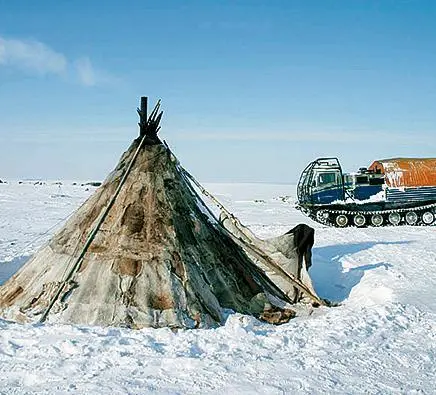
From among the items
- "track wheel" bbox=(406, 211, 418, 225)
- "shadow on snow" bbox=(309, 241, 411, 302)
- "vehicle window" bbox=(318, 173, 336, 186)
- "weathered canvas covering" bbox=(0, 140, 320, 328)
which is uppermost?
"vehicle window" bbox=(318, 173, 336, 186)

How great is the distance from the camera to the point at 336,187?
2147 cm

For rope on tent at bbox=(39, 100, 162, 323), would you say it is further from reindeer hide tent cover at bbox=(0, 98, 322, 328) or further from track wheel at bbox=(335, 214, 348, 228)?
track wheel at bbox=(335, 214, 348, 228)

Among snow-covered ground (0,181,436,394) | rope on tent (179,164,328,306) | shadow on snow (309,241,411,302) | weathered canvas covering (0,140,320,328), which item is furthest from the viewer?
shadow on snow (309,241,411,302)

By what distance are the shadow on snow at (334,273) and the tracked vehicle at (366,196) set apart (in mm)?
7423

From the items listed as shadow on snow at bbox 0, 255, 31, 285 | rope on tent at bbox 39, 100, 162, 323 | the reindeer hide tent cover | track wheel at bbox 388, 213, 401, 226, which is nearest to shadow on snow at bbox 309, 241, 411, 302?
the reindeer hide tent cover

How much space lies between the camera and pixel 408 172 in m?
22.1

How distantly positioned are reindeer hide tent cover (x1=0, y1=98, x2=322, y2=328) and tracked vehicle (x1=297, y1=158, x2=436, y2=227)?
13.2 meters

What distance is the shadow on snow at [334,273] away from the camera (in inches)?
383

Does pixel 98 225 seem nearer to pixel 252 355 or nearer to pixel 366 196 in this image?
pixel 252 355

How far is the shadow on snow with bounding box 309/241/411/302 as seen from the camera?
9719 mm

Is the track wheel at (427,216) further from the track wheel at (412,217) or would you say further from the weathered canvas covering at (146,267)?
the weathered canvas covering at (146,267)

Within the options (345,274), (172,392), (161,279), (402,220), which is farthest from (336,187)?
(172,392)

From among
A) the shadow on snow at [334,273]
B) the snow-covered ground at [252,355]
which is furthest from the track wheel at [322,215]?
the snow-covered ground at [252,355]

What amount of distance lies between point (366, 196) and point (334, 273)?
11209 millimetres
